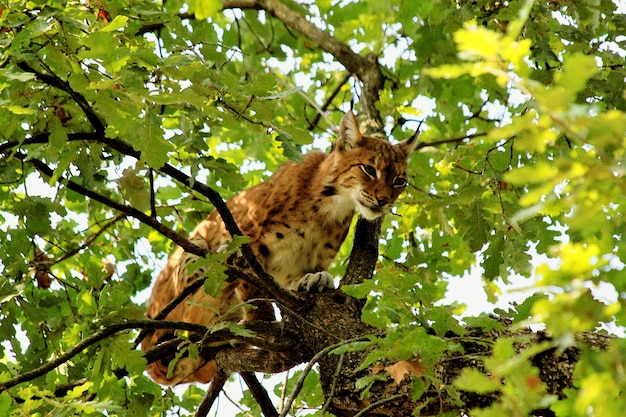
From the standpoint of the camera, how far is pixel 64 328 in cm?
469

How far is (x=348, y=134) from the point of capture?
20.7 feet

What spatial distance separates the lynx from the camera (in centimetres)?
610

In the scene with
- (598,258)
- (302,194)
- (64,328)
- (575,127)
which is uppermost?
(302,194)

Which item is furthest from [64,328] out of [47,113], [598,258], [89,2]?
[598,258]

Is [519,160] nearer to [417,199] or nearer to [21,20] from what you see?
[417,199]

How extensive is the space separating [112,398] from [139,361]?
36 centimetres

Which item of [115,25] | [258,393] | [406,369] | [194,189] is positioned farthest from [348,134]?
[406,369]

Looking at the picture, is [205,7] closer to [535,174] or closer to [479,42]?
[479,42]

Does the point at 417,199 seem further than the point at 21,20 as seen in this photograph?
Yes

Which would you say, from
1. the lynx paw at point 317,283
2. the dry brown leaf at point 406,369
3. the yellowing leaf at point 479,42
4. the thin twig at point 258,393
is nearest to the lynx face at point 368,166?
the lynx paw at point 317,283

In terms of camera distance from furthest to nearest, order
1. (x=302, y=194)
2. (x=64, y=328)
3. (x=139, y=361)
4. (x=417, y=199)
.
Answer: (x=302, y=194)
(x=417, y=199)
(x=64, y=328)
(x=139, y=361)

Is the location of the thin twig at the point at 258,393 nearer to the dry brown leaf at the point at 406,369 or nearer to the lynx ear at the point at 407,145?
the dry brown leaf at the point at 406,369

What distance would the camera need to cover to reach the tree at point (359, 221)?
1768mm

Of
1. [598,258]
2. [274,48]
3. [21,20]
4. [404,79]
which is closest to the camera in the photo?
[598,258]
